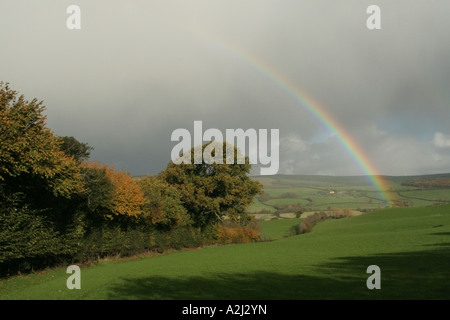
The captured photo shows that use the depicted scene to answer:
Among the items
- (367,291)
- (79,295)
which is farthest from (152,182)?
(367,291)

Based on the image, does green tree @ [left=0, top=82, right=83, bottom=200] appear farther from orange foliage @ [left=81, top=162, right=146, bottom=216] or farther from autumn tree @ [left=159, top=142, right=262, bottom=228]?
autumn tree @ [left=159, top=142, right=262, bottom=228]

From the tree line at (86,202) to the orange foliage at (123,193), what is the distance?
104mm

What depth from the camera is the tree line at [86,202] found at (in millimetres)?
23703

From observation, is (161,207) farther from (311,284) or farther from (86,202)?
(311,284)

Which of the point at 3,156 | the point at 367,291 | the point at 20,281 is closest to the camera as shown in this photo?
the point at 367,291

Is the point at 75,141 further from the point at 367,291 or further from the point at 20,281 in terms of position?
the point at 367,291

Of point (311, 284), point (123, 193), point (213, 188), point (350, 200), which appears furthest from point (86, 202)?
point (350, 200)

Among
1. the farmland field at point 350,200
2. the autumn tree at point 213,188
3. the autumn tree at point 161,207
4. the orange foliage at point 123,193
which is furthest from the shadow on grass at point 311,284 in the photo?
the farmland field at point 350,200

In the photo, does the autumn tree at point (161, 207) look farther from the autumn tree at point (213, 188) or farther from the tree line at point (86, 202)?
the autumn tree at point (213, 188)

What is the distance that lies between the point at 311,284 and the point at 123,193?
26.5 metres

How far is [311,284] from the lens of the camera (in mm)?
15320

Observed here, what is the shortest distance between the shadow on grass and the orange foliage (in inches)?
671

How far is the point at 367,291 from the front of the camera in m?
13.0
